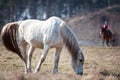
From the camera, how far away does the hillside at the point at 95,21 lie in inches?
1658

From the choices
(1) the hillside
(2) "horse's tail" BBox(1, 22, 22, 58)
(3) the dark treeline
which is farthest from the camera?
(3) the dark treeline

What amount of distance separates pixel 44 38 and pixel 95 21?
3837 centimetres

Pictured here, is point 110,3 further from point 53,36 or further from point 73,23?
point 53,36

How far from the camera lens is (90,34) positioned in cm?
4019

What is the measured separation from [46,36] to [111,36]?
51.9 feet

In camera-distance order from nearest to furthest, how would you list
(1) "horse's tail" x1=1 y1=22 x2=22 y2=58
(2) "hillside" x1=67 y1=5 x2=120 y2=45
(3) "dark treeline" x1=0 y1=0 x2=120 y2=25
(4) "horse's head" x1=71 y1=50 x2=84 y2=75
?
(4) "horse's head" x1=71 y1=50 x2=84 y2=75
(1) "horse's tail" x1=1 y1=22 x2=22 y2=58
(2) "hillside" x1=67 y1=5 x2=120 y2=45
(3) "dark treeline" x1=0 y1=0 x2=120 y2=25

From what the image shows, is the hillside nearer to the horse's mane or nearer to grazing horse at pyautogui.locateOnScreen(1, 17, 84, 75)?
grazing horse at pyautogui.locateOnScreen(1, 17, 84, 75)

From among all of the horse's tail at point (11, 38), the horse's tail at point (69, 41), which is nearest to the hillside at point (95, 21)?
the horse's tail at point (11, 38)

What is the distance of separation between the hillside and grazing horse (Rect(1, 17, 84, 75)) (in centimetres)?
2988

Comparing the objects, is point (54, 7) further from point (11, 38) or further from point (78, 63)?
point (78, 63)

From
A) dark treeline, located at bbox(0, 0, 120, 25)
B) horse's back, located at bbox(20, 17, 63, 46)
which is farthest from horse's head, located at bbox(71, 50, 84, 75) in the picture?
dark treeline, located at bbox(0, 0, 120, 25)

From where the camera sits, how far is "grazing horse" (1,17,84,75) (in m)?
8.83

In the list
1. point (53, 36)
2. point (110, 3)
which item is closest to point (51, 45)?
point (53, 36)

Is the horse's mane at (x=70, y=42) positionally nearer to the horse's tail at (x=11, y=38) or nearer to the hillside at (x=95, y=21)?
the horse's tail at (x=11, y=38)
